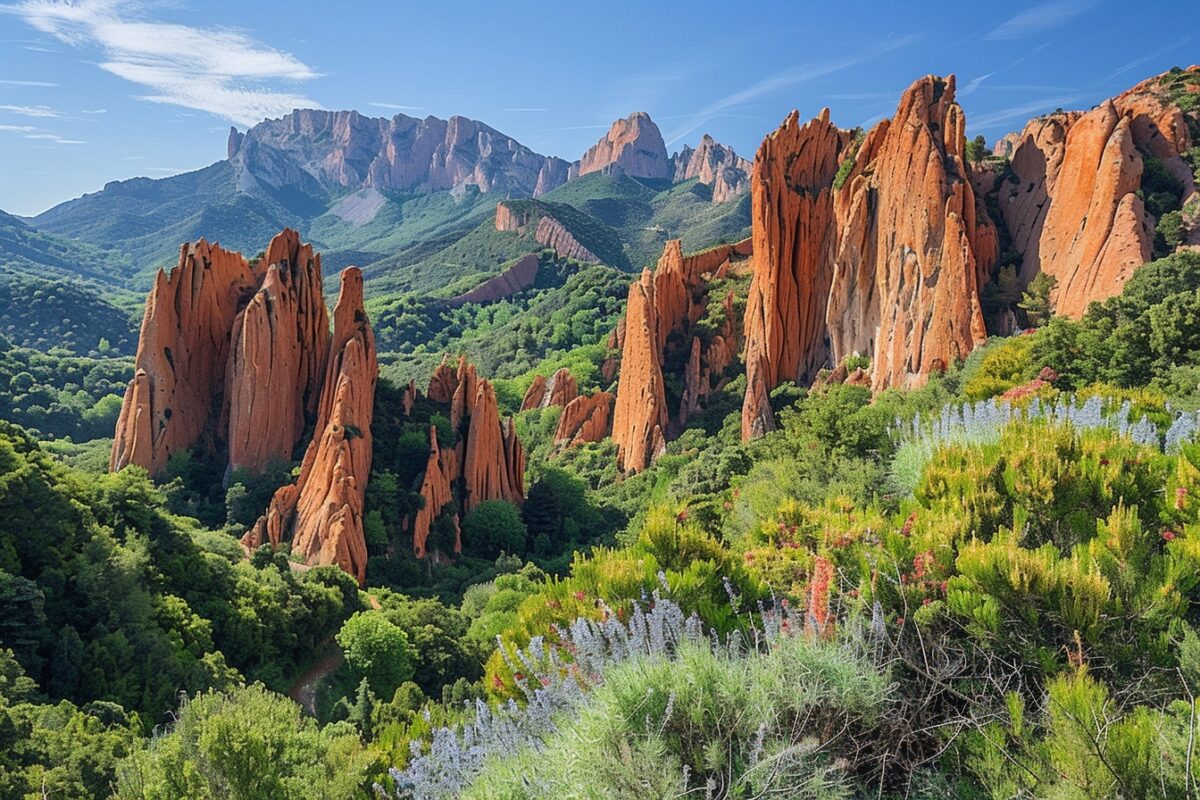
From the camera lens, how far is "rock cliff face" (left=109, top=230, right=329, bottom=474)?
33.2m

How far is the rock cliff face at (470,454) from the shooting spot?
1340 inches

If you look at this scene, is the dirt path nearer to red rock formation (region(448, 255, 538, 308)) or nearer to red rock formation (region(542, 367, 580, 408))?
red rock formation (region(542, 367, 580, 408))

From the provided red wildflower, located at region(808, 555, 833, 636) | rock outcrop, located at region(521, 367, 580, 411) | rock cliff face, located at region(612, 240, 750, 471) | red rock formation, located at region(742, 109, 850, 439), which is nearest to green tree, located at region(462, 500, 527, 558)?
rock cliff face, located at region(612, 240, 750, 471)

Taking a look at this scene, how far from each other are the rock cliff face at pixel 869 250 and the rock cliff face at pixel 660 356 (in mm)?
4357

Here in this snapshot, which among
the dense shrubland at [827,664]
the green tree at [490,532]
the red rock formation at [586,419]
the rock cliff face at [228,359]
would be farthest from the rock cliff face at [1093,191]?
the rock cliff face at [228,359]

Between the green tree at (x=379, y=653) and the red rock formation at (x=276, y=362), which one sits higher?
the red rock formation at (x=276, y=362)

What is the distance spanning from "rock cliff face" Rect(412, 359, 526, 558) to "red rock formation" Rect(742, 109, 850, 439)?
14575 mm

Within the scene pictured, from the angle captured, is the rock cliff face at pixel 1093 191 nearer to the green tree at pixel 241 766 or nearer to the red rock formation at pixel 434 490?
the red rock formation at pixel 434 490

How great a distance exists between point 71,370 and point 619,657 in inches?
2799

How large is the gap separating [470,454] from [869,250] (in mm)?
23624

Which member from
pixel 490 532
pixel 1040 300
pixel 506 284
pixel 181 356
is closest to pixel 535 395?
pixel 490 532

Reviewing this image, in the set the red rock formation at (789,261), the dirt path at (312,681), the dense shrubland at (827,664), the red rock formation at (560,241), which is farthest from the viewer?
the red rock formation at (560,241)

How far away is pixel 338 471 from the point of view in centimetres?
2808

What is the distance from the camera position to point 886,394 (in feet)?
91.7
